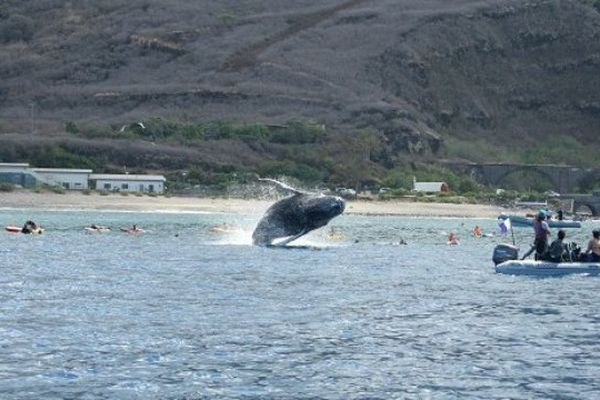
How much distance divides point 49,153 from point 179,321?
4729 inches

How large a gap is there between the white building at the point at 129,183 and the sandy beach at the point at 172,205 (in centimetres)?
645

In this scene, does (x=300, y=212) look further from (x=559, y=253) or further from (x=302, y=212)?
(x=559, y=253)

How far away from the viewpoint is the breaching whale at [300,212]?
184ft

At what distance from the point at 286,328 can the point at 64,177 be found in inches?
4156

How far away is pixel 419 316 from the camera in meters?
37.4

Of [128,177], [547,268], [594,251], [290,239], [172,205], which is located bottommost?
[172,205]

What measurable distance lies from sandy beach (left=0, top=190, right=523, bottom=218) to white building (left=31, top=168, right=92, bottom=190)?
26.7ft

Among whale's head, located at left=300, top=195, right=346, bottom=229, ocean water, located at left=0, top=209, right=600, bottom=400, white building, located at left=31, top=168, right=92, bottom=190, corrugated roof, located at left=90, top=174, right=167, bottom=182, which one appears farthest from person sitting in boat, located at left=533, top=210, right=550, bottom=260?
corrugated roof, located at left=90, top=174, right=167, bottom=182

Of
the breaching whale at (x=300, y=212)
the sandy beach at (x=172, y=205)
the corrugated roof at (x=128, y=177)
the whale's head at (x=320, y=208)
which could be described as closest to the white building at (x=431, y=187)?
the sandy beach at (x=172, y=205)

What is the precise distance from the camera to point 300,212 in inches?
2226

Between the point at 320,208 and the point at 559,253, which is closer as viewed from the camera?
the point at 559,253

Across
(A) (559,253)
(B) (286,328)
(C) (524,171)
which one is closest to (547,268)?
(A) (559,253)

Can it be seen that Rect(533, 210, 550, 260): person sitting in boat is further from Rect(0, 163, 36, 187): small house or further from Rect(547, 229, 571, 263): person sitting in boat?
Rect(0, 163, 36, 187): small house

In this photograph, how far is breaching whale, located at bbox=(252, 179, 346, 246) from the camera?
184 ft
